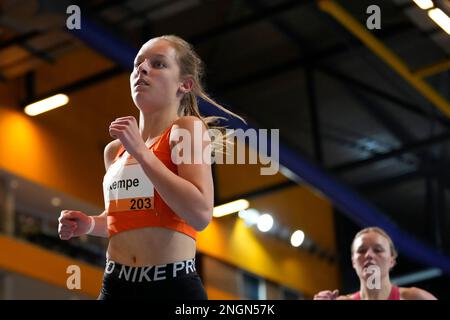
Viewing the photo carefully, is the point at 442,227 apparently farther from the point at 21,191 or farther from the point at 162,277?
the point at 162,277

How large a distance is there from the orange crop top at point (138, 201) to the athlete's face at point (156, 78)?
16 cm

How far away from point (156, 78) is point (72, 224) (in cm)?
65

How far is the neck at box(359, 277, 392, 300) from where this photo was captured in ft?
Answer: 19.8

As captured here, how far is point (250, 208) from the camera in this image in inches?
851

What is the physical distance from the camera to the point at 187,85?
3.81m

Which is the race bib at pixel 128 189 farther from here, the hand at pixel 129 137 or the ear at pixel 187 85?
the ear at pixel 187 85

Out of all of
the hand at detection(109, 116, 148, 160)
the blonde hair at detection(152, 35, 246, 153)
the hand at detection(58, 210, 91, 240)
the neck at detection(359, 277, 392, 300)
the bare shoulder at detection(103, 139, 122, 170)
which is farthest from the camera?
the neck at detection(359, 277, 392, 300)

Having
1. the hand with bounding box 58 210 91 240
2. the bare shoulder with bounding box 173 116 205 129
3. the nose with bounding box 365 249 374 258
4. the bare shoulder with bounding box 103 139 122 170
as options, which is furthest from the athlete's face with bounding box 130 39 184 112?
the nose with bounding box 365 249 374 258

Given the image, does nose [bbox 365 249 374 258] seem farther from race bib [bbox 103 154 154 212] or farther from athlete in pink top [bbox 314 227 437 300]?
race bib [bbox 103 154 154 212]

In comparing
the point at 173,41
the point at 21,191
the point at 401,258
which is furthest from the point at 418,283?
the point at 173,41

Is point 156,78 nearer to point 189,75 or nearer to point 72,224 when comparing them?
point 189,75

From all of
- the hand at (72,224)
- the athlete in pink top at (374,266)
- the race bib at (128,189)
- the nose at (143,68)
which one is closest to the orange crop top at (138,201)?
the race bib at (128,189)

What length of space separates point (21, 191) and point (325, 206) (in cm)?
984

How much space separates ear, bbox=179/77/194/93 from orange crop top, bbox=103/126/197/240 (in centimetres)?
25
